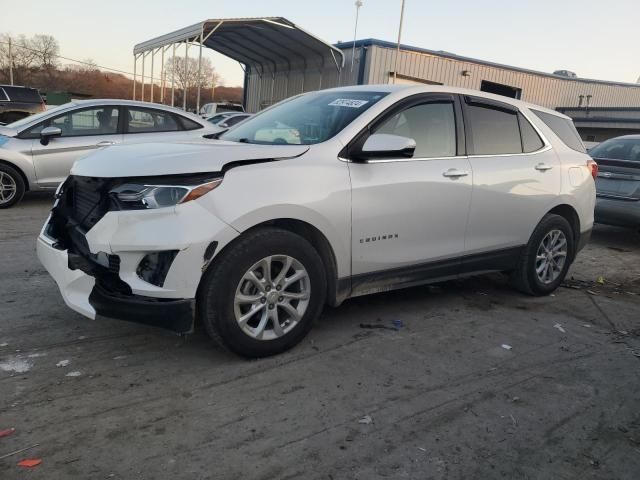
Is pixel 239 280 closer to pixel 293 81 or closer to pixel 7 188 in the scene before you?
pixel 7 188

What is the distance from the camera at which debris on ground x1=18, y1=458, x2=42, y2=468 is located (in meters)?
2.26

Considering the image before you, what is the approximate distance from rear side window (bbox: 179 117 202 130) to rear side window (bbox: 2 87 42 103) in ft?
32.2

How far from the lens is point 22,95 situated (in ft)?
51.4

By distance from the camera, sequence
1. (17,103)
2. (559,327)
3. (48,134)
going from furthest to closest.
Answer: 1. (17,103)
2. (48,134)
3. (559,327)

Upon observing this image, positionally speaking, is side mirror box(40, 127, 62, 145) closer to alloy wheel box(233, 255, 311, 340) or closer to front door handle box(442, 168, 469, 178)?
alloy wheel box(233, 255, 311, 340)

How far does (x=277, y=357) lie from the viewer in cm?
341

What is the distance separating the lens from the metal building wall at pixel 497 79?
82.7 ft

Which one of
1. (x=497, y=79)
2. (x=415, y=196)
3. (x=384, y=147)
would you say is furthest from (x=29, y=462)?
(x=497, y=79)

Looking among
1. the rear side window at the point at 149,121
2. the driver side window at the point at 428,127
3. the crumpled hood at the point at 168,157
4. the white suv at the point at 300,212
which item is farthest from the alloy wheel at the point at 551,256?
the rear side window at the point at 149,121

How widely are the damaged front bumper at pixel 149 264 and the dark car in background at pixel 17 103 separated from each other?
14.4m

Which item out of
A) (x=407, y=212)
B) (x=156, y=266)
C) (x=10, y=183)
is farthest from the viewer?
(x=10, y=183)

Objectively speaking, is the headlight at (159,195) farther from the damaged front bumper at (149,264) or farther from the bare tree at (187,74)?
the bare tree at (187,74)

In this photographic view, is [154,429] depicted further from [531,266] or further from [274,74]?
[274,74]

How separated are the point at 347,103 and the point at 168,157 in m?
1.55
